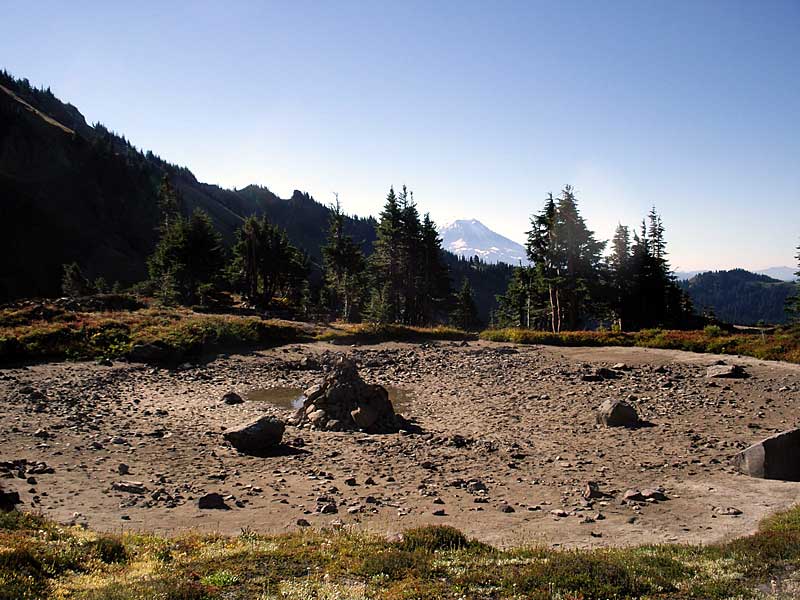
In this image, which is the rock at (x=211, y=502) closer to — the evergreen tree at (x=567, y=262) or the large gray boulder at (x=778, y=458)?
the large gray boulder at (x=778, y=458)

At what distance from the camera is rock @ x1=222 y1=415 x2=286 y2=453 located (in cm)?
1712

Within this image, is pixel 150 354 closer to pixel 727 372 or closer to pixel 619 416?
pixel 619 416

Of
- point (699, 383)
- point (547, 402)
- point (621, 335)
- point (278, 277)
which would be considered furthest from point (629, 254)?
point (278, 277)

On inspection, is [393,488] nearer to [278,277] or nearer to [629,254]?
[629,254]

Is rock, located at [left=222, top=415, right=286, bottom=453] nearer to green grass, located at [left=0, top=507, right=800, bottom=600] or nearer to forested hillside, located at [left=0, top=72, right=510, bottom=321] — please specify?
green grass, located at [left=0, top=507, right=800, bottom=600]

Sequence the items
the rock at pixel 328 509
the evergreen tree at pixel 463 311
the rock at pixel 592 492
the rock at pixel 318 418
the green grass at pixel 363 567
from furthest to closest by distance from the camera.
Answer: the evergreen tree at pixel 463 311
the rock at pixel 318 418
the rock at pixel 592 492
the rock at pixel 328 509
the green grass at pixel 363 567

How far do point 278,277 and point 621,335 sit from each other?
Answer: 165 feet

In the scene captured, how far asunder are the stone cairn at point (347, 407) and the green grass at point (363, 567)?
10.2 meters

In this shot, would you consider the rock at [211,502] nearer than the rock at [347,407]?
Yes

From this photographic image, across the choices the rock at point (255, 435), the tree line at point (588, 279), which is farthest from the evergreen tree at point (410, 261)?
the rock at point (255, 435)

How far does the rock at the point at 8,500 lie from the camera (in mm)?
11266

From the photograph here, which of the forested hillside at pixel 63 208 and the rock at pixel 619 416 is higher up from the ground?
the forested hillside at pixel 63 208

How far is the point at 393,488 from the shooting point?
14.0 meters

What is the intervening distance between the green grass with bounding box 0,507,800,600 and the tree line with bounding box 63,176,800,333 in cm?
4344
